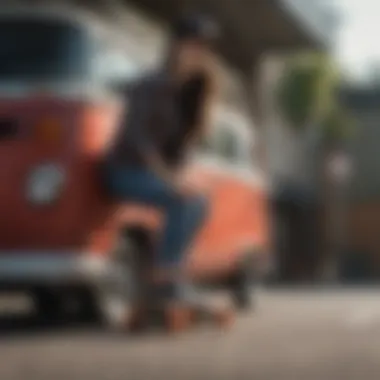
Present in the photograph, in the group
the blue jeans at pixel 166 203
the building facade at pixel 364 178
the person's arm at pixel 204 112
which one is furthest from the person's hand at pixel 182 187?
the building facade at pixel 364 178

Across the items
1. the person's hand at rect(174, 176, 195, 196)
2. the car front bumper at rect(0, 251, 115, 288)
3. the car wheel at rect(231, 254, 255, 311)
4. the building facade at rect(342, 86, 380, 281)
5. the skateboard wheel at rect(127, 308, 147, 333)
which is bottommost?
the skateboard wheel at rect(127, 308, 147, 333)

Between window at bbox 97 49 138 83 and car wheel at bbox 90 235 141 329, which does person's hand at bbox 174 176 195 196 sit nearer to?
car wheel at bbox 90 235 141 329

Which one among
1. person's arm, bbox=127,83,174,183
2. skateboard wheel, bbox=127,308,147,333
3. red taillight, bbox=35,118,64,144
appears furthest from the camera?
skateboard wheel, bbox=127,308,147,333

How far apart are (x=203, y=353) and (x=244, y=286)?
19.3 ft

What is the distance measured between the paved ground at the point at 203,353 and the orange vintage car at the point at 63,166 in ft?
1.55

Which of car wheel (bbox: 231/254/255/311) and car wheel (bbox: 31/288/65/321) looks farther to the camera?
car wheel (bbox: 231/254/255/311)

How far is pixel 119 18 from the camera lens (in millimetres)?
17297

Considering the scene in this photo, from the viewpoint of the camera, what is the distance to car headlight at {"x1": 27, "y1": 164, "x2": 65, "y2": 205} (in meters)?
11.5

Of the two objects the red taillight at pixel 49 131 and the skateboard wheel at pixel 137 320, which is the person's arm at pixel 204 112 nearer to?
the red taillight at pixel 49 131

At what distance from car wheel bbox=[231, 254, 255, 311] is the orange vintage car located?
300cm

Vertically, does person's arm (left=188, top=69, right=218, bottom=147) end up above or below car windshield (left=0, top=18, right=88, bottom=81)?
below

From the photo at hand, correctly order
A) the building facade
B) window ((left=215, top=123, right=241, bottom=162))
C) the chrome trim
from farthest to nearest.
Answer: the building facade → window ((left=215, top=123, right=241, bottom=162)) → the chrome trim

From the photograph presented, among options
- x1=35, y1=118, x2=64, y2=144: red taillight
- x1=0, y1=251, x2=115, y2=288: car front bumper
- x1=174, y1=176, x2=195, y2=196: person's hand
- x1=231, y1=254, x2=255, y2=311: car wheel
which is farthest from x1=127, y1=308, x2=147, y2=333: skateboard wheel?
x1=231, y1=254, x2=255, y2=311: car wheel

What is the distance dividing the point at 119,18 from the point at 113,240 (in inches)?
227
